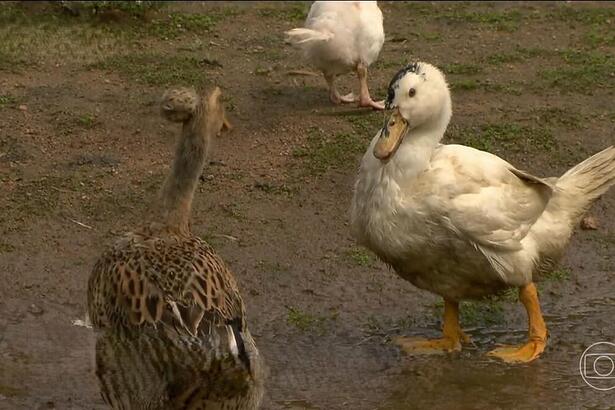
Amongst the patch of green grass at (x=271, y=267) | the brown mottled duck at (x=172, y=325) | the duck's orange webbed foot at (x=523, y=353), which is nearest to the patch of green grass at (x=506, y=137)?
the patch of green grass at (x=271, y=267)

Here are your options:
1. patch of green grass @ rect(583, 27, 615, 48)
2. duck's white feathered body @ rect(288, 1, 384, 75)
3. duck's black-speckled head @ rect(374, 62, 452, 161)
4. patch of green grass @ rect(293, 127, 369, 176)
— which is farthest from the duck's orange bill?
patch of green grass @ rect(583, 27, 615, 48)

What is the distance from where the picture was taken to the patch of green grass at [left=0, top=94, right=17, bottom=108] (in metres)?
9.99

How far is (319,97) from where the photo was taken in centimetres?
1063

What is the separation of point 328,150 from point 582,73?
2.86 m

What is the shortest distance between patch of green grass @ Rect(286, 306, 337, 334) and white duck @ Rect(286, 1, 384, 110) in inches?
130

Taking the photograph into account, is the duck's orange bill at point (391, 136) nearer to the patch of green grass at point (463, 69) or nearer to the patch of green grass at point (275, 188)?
the patch of green grass at point (275, 188)

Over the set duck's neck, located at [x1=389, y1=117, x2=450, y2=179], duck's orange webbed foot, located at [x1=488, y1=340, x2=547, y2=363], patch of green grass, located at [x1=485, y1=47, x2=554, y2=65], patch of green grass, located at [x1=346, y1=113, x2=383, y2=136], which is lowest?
duck's orange webbed foot, located at [x1=488, y1=340, x2=547, y2=363]

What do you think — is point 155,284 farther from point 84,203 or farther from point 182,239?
point 84,203

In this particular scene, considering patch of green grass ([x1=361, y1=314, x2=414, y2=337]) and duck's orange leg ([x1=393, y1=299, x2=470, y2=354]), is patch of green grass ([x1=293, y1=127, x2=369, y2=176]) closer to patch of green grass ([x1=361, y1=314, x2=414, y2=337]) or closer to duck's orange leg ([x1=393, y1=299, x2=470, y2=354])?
patch of green grass ([x1=361, y1=314, x2=414, y2=337])

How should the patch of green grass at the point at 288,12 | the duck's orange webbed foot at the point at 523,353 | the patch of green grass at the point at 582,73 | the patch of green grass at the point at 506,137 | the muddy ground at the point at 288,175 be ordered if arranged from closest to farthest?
the muddy ground at the point at 288,175 → the duck's orange webbed foot at the point at 523,353 → the patch of green grass at the point at 506,137 → the patch of green grass at the point at 582,73 → the patch of green grass at the point at 288,12

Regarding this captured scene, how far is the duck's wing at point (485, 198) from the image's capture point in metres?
6.36

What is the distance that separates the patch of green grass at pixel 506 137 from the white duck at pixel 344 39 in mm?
890

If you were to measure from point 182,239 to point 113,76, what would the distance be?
5.59 metres

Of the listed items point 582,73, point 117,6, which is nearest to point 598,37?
point 582,73
